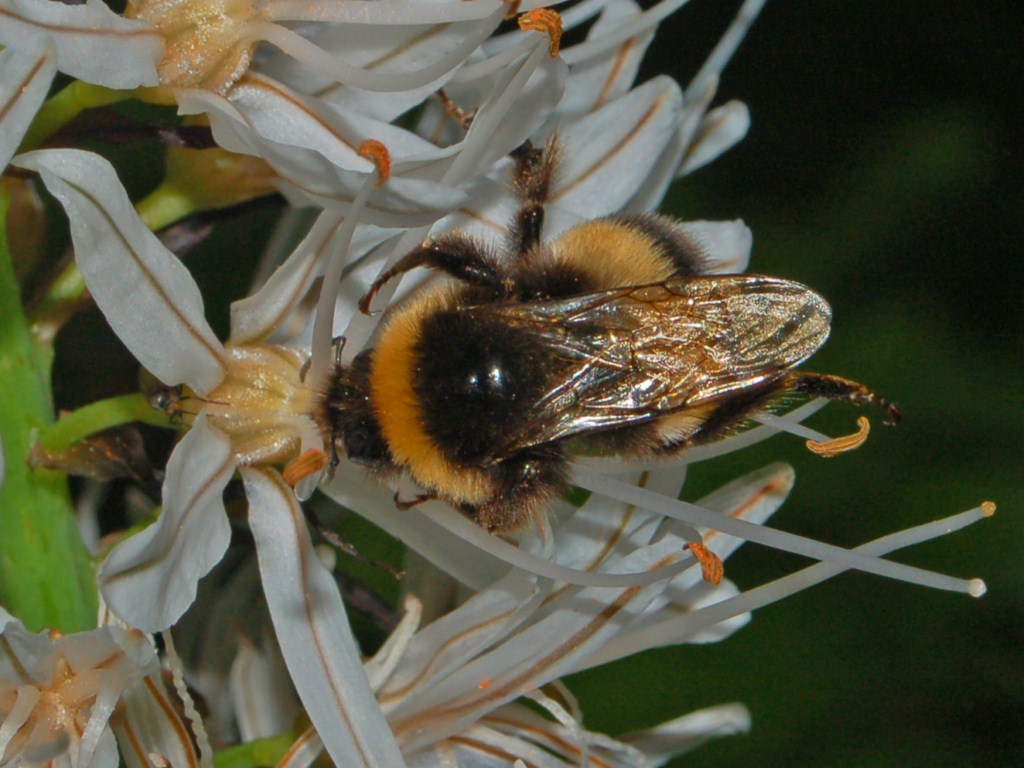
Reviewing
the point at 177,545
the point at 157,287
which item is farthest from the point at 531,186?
the point at 177,545

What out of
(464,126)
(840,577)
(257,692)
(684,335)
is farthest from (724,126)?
(840,577)

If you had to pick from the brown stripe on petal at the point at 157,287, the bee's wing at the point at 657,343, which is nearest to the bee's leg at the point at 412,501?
the bee's wing at the point at 657,343

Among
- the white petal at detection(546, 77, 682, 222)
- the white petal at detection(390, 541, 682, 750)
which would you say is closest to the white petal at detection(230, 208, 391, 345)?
the white petal at detection(546, 77, 682, 222)

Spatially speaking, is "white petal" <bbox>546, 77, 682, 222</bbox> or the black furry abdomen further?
"white petal" <bbox>546, 77, 682, 222</bbox>

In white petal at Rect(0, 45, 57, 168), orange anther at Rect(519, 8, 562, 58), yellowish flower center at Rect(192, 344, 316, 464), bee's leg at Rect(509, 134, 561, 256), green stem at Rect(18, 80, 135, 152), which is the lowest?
yellowish flower center at Rect(192, 344, 316, 464)

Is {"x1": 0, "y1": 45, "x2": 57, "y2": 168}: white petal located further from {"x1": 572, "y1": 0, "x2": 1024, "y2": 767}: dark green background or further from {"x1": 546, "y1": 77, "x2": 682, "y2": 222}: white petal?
{"x1": 572, "y1": 0, "x2": 1024, "y2": 767}: dark green background

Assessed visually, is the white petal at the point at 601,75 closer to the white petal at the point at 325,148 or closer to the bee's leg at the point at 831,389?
the white petal at the point at 325,148

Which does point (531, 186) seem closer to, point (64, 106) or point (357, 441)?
point (357, 441)
